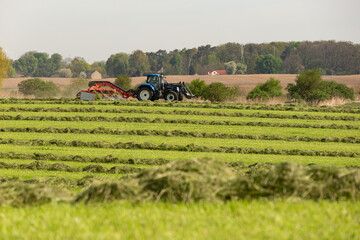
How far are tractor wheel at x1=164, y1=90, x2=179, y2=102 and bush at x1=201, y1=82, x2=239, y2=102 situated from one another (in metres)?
6.36

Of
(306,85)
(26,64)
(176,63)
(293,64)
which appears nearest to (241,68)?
(293,64)

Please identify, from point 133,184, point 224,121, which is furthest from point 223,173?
point 224,121

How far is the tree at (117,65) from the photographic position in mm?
113062

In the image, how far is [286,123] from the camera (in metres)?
23.8

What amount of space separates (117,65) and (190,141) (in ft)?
318

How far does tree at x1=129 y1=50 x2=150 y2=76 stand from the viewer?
11138 cm

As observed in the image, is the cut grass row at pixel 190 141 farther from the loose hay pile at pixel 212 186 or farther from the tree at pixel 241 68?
the tree at pixel 241 68

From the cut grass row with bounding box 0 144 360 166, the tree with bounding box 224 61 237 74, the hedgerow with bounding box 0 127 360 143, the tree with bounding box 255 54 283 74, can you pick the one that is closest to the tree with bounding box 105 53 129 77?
the tree with bounding box 224 61 237 74

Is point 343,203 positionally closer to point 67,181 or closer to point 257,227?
point 257,227

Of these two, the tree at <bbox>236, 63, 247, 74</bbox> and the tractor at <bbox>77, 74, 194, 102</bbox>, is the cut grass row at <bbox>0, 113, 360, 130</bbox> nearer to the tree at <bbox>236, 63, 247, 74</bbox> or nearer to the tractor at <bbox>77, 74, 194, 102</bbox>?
the tractor at <bbox>77, 74, 194, 102</bbox>

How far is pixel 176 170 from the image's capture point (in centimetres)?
608

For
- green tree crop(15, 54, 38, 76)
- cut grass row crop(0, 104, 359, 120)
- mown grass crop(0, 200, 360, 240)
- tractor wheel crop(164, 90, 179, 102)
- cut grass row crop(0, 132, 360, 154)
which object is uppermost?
green tree crop(15, 54, 38, 76)

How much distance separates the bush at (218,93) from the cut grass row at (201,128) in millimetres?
14558

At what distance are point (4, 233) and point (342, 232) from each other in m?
3.32
